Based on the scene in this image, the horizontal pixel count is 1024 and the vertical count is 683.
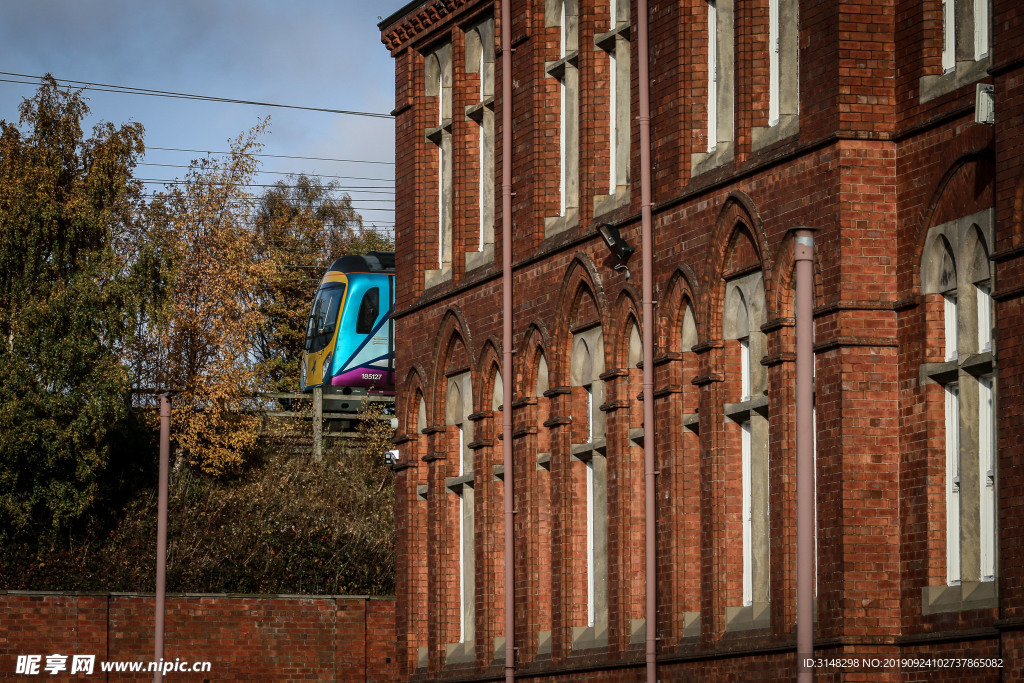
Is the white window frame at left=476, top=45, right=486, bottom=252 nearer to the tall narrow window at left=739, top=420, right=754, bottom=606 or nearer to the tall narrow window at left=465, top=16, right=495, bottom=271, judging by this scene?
the tall narrow window at left=465, top=16, right=495, bottom=271

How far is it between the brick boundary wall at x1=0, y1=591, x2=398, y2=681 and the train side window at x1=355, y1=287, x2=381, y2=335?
1500 cm

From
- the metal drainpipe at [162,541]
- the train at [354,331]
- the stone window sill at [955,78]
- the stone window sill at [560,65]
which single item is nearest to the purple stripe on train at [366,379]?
the train at [354,331]

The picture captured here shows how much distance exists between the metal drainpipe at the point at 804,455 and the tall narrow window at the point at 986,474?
2.91 m

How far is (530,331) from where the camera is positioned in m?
25.3

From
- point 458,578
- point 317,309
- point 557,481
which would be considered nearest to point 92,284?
point 317,309

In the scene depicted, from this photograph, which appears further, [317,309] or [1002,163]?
[317,309]

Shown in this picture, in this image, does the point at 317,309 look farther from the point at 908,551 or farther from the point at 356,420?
the point at 908,551

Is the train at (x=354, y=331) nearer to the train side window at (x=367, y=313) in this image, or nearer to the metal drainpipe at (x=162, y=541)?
the train side window at (x=367, y=313)

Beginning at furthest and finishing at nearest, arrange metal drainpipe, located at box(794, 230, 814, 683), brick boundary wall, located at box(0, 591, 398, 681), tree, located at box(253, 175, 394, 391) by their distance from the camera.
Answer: tree, located at box(253, 175, 394, 391), brick boundary wall, located at box(0, 591, 398, 681), metal drainpipe, located at box(794, 230, 814, 683)

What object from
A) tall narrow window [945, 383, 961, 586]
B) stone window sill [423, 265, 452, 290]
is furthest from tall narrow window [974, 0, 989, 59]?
stone window sill [423, 265, 452, 290]

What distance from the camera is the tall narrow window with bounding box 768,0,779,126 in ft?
66.4

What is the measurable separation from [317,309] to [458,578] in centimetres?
2192

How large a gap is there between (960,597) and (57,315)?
81.6ft

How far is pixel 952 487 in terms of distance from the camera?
17.6 metres
